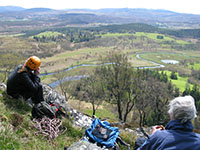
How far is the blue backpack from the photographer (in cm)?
588

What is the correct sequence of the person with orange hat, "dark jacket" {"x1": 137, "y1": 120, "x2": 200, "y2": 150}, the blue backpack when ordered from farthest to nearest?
the person with orange hat
the blue backpack
"dark jacket" {"x1": 137, "y1": 120, "x2": 200, "y2": 150}

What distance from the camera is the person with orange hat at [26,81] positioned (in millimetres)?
6652

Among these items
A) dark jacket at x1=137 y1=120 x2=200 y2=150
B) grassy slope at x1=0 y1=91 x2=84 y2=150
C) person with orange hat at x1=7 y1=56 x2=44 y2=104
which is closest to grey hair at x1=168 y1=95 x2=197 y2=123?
dark jacket at x1=137 y1=120 x2=200 y2=150

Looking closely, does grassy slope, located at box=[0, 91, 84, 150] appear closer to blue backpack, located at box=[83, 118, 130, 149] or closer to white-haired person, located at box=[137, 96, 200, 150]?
blue backpack, located at box=[83, 118, 130, 149]

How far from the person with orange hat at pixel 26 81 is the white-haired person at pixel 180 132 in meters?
5.30

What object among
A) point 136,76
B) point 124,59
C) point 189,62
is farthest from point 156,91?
point 189,62

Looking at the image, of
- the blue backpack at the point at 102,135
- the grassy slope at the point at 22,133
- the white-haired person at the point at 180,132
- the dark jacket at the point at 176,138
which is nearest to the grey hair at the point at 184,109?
the white-haired person at the point at 180,132

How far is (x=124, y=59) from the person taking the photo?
19266 mm

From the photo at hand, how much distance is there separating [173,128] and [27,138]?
157 inches

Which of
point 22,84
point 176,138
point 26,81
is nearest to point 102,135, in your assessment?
point 176,138

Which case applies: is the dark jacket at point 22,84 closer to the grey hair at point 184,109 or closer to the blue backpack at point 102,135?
the blue backpack at point 102,135

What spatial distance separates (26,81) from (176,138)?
5.71 m

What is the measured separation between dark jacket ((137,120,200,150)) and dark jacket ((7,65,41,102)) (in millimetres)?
5192

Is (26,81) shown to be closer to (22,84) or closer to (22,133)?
(22,84)
